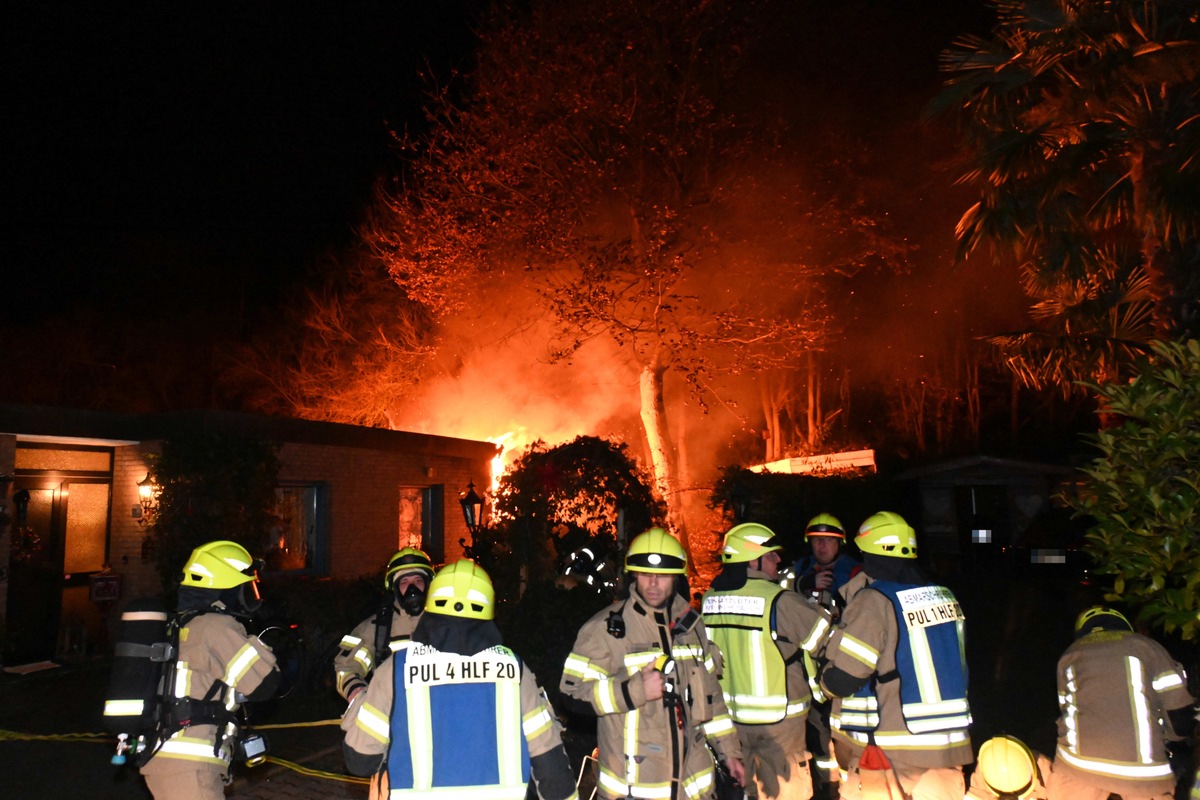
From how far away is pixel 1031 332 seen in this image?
10.1 meters

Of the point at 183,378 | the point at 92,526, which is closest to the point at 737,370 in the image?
the point at 92,526

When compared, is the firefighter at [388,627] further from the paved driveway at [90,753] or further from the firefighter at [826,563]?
the firefighter at [826,563]

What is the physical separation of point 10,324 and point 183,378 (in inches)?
204

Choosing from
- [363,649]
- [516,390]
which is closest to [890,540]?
[363,649]

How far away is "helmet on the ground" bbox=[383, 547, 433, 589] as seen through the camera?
5.70m

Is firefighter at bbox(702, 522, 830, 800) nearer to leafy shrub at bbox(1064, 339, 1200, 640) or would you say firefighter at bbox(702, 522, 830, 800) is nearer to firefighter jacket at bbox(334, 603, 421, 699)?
leafy shrub at bbox(1064, 339, 1200, 640)

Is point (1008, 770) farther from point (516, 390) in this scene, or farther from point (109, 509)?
point (516, 390)

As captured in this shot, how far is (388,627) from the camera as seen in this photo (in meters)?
5.59

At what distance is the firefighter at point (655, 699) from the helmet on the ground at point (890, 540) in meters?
1.02

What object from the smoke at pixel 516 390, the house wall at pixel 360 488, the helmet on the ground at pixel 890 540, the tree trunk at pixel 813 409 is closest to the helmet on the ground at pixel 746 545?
the helmet on the ground at pixel 890 540

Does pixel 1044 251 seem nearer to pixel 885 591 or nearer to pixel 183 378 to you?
pixel 885 591

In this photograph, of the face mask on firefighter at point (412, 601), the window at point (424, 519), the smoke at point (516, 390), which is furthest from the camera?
the smoke at point (516, 390)

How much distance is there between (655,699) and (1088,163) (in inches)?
319

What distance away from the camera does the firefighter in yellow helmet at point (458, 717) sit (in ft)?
11.2
